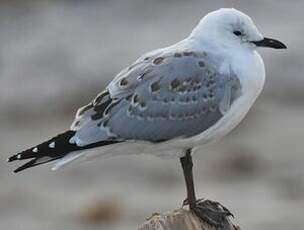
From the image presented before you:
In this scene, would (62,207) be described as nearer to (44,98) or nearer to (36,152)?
(44,98)

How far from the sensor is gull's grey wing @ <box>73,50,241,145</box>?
Answer: 18.6 ft

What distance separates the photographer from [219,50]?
18.8 ft

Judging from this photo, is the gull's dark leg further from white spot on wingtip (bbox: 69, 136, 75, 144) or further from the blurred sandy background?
the blurred sandy background

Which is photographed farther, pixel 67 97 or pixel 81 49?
pixel 81 49

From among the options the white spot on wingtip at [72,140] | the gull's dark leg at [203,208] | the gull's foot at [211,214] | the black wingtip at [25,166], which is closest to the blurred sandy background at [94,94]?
the gull's dark leg at [203,208]

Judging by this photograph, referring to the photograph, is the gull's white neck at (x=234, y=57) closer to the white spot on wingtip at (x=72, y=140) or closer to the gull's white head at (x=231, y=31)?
the gull's white head at (x=231, y=31)

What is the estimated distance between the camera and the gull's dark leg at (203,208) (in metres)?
5.48

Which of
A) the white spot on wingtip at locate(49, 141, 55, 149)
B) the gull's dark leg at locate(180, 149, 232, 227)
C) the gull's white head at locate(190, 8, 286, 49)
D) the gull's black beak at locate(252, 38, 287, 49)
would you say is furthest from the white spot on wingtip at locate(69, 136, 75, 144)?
the gull's black beak at locate(252, 38, 287, 49)

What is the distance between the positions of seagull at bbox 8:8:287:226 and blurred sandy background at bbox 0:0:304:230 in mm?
4419

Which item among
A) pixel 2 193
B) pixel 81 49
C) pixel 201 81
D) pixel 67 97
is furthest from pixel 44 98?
pixel 201 81

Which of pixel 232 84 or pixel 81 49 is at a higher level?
pixel 81 49

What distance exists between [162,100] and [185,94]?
4.0 inches

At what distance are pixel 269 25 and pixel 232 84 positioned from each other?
9845 mm

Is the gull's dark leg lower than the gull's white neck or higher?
lower
